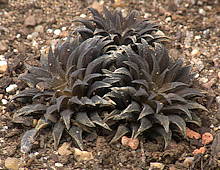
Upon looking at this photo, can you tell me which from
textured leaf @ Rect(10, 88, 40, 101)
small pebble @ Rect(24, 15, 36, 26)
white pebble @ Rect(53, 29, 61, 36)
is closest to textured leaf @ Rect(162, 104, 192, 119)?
textured leaf @ Rect(10, 88, 40, 101)

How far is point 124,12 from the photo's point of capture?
610 cm

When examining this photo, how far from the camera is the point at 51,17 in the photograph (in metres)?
5.98

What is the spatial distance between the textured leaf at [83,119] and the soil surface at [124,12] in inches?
8.0

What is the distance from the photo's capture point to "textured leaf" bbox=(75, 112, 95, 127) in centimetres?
429

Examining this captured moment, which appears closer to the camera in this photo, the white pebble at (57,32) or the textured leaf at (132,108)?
the textured leaf at (132,108)

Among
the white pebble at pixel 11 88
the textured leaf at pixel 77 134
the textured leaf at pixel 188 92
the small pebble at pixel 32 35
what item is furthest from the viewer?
the small pebble at pixel 32 35

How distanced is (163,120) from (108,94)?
56 cm

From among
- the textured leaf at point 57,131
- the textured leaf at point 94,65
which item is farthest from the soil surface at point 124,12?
the textured leaf at point 94,65

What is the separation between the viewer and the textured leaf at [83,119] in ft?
14.1

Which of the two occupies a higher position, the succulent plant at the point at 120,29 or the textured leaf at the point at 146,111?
the succulent plant at the point at 120,29

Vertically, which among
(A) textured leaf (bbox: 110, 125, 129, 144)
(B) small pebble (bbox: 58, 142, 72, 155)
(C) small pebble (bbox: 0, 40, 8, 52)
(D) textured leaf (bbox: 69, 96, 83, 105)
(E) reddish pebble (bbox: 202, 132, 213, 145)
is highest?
(C) small pebble (bbox: 0, 40, 8, 52)

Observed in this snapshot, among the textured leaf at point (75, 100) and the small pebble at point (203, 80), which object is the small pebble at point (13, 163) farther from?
the small pebble at point (203, 80)

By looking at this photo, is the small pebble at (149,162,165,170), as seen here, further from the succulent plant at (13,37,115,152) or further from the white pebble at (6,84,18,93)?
the white pebble at (6,84,18,93)

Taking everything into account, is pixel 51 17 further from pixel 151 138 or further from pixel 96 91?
pixel 151 138
